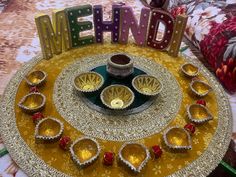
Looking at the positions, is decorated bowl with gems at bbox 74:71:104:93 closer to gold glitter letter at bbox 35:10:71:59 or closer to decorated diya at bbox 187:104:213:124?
gold glitter letter at bbox 35:10:71:59

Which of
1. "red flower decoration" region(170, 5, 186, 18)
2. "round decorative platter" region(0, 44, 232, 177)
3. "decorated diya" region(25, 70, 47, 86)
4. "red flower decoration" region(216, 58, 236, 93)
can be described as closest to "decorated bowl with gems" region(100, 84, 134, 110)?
"round decorative platter" region(0, 44, 232, 177)

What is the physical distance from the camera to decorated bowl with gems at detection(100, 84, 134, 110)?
4.59ft

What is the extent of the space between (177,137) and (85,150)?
0.41 m

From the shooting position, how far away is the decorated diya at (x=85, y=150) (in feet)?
3.74

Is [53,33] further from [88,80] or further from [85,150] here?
[85,150]

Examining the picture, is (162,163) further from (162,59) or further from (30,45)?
(30,45)

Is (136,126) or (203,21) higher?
A: (203,21)

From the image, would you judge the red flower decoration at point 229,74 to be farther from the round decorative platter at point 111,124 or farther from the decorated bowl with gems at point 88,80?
the decorated bowl with gems at point 88,80

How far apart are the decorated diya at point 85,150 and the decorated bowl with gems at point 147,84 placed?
0.41 m

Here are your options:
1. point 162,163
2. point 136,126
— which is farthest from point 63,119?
point 162,163

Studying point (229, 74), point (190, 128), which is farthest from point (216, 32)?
point (190, 128)

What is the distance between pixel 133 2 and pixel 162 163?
5.88 feet

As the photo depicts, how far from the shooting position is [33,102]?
1381 millimetres

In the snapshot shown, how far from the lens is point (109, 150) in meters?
1.22
